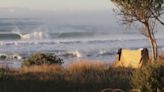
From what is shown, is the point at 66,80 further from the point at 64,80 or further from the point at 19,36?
the point at 19,36

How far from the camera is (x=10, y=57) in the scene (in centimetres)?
3769

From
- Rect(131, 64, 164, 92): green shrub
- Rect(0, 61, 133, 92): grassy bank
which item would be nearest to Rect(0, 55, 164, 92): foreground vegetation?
Rect(0, 61, 133, 92): grassy bank

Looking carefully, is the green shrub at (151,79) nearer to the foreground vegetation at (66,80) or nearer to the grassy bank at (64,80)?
the foreground vegetation at (66,80)

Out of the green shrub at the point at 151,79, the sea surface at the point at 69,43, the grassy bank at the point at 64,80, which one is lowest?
the sea surface at the point at 69,43

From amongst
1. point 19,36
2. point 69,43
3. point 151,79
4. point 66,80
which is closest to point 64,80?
point 66,80

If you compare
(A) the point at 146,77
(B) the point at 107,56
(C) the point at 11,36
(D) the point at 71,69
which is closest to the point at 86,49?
(B) the point at 107,56

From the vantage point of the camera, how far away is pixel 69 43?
2056 inches

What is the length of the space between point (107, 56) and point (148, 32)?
1636cm

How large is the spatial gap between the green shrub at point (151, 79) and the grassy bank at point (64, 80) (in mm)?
3780

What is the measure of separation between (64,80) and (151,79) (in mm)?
5388

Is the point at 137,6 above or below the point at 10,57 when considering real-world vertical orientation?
above

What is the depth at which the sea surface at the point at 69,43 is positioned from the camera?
3919 centimetres

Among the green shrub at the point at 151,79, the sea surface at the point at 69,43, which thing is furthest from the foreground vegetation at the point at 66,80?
the sea surface at the point at 69,43

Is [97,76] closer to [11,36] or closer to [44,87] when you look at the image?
[44,87]
